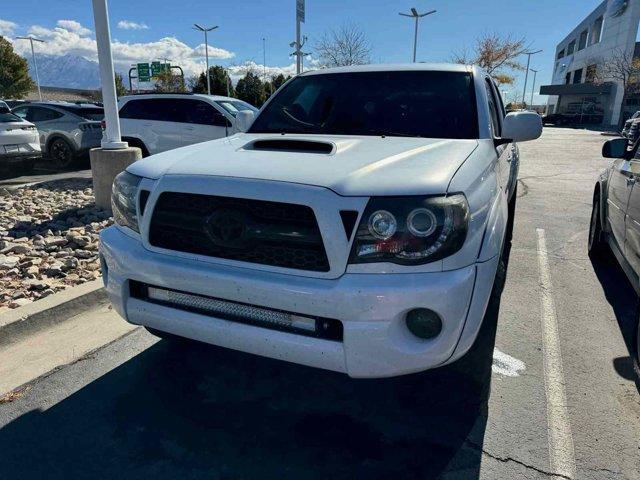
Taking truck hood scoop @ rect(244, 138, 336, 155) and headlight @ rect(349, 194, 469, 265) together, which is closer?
headlight @ rect(349, 194, 469, 265)

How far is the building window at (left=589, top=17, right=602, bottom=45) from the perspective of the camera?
58.1 meters

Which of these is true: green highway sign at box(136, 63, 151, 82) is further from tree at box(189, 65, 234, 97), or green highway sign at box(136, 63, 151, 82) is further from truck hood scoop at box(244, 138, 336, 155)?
truck hood scoop at box(244, 138, 336, 155)

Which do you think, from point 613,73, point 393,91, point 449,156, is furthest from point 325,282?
point 613,73

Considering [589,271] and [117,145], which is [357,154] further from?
[117,145]

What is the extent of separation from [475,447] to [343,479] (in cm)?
69

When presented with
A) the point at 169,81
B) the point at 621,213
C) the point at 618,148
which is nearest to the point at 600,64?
the point at 169,81

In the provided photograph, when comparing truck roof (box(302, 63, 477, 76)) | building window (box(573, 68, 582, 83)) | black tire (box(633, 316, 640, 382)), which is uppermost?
building window (box(573, 68, 582, 83))

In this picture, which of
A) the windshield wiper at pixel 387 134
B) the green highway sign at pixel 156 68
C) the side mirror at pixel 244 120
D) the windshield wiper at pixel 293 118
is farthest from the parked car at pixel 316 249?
the green highway sign at pixel 156 68

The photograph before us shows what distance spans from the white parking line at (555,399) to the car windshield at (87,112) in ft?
36.5

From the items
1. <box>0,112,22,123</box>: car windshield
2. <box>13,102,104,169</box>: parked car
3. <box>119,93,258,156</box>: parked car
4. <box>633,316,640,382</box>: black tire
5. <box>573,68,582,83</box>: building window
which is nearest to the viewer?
<box>633,316,640,382</box>: black tire

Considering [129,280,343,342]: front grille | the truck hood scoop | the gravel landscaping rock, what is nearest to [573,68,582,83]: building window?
the gravel landscaping rock

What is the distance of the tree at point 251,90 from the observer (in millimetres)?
45875

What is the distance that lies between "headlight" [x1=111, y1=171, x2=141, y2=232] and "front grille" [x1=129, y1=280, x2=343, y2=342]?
339 mm

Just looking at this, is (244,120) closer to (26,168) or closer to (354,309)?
(354,309)
